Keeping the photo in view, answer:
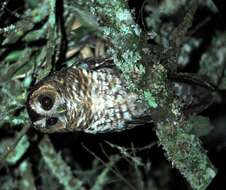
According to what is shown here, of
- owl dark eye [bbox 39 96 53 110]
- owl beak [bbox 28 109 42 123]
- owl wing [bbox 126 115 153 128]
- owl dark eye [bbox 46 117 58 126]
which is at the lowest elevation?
owl wing [bbox 126 115 153 128]

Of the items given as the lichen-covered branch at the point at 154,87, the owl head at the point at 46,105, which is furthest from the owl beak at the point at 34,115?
the lichen-covered branch at the point at 154,87

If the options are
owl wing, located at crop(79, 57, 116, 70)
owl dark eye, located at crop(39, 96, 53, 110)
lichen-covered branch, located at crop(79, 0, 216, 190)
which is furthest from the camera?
owl wing, located at crop(79, 57, 116, 70)

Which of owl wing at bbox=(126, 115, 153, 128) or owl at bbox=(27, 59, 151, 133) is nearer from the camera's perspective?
owl at bbox=(27, 59, 151, 133)

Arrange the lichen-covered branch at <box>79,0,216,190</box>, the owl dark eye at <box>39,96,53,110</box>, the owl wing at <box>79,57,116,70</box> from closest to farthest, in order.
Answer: the lichen-covered branch at <box>79,0,216,190</box>
the owl dark eye at <box>39,96,53,110</box>
the owl wing at <box>79,57,116,70</box>

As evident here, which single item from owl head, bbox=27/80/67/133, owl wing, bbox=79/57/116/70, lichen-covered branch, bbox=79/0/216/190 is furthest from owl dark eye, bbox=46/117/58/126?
lichen-covered branch, bbox=79/0/216/190

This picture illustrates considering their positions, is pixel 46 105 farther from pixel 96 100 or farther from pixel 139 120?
pixel 139 120

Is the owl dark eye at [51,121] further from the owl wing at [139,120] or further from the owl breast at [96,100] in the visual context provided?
the owl wing at [139,120]

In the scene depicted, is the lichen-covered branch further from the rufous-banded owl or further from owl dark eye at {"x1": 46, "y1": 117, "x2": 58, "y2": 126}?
owl dark eye at {"x1": 46, "y1": 117, "x2": 58, "y2": 126}

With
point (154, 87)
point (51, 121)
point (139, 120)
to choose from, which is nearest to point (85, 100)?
point (51, 121)
